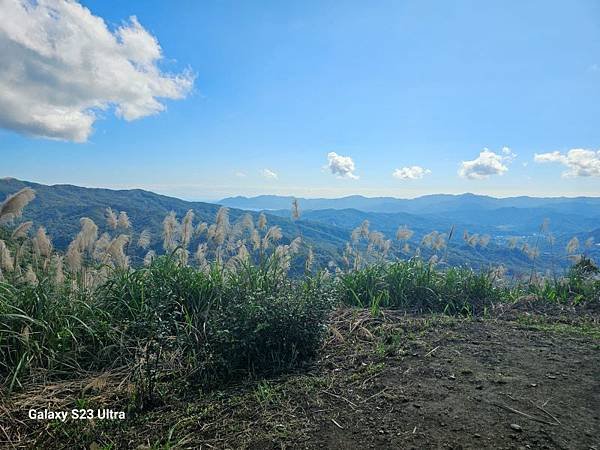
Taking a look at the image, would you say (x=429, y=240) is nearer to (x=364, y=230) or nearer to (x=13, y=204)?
(x=364, y=230)

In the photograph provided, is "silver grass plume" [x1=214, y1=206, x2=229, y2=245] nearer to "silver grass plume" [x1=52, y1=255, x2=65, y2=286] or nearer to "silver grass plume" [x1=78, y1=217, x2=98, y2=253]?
"silver grass plume" [x1=78, y1=217, x2=98, y2=253]

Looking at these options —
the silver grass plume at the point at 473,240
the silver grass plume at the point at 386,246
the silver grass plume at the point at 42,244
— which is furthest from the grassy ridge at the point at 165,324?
the silver grass plume at the point at 473,240

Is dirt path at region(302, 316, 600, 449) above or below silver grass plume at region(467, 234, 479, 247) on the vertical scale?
below

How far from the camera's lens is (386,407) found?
2762mm

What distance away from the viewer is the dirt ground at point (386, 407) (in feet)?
7.88

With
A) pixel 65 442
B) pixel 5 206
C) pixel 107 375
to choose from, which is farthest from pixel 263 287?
pixel 5 206

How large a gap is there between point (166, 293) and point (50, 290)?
123 cm

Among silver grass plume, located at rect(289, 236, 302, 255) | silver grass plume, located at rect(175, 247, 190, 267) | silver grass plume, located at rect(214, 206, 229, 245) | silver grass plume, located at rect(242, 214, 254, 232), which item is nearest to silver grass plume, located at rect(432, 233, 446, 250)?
silver grass plume, located at rect(289, 236, 302, 255)

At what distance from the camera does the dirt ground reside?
2.40 metres

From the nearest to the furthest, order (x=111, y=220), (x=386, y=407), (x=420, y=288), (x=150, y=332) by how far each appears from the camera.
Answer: (x=386, y=407) < (x=150, y=332) < (x=420, y=288) < (x=111, y=220)

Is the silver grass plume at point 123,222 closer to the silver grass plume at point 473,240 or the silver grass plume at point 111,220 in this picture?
the silver grass plume at point 111,220

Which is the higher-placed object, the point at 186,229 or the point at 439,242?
the point at 186,229

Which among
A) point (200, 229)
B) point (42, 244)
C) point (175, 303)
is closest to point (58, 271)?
point (42, 244)

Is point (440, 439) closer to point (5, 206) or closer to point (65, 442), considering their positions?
point (65, 442)
